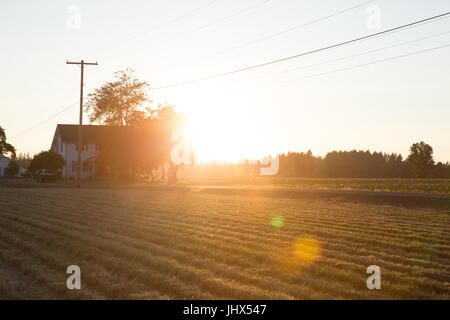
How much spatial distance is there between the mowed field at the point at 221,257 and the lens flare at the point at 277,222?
0.40 feet

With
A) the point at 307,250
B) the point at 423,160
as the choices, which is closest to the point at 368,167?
the point at 423,160

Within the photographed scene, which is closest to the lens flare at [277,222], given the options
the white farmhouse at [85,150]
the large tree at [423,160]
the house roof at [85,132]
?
the house roof at [85,132]

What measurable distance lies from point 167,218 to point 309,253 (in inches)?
316

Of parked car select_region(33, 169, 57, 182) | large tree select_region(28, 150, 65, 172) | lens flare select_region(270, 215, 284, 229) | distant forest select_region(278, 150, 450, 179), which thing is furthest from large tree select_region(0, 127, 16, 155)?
lens flare select_region(270, 215, 284, 229)

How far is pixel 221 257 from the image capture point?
1002 centimetres

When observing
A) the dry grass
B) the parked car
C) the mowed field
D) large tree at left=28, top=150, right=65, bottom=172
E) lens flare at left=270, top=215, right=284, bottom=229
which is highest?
large tree at left=28, top=150, right=65, bottom=172

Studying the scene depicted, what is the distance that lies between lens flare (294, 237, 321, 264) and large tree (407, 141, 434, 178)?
379ft

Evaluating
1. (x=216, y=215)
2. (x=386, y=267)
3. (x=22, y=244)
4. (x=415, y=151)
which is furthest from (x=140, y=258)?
(x=415, y=151)

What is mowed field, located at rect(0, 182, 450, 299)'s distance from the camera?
7.50 m

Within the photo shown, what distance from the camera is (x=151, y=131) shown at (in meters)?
61.6

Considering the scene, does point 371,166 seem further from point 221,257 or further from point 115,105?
point 221,257

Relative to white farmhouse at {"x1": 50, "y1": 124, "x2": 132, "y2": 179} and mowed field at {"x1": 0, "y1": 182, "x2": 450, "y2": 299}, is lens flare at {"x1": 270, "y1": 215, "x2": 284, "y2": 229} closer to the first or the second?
mowed field at {"x1": 0, "y1": 182, "x2": 450, "y2": 299}
